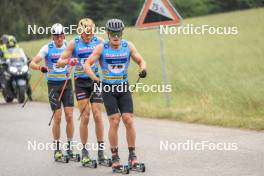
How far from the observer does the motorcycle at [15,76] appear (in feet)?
71.1

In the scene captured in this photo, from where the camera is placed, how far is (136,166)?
9.96 meters

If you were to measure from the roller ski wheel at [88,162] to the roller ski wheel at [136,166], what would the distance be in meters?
0.68

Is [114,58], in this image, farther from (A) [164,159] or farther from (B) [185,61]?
(B) [185,61]

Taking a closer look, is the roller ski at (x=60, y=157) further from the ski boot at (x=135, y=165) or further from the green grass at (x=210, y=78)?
the green grass at (x=210, y=78)

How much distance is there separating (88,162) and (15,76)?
11.7 metres

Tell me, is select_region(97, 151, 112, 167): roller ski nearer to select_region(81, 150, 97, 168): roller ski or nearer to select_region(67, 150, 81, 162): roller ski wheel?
select_region(81, 150, 97, 168): roller ski

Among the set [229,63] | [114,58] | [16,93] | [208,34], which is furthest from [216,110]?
[208,34]

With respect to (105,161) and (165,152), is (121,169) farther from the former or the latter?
(165,152)

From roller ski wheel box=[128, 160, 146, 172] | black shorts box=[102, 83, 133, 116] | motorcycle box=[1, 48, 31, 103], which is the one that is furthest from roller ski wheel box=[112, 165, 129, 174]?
motorcycle box=[1, 48, 31, 103]

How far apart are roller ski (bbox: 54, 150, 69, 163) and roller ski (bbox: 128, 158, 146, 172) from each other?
1.46m

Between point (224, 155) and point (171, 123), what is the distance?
4.37m

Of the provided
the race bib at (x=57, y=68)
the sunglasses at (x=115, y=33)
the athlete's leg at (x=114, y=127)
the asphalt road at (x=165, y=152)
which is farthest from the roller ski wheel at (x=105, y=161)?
the sunglasses at (x=115, y=33)

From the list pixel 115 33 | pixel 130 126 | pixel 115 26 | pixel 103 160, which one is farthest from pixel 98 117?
pixel 115 26

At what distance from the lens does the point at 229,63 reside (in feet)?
98.0
